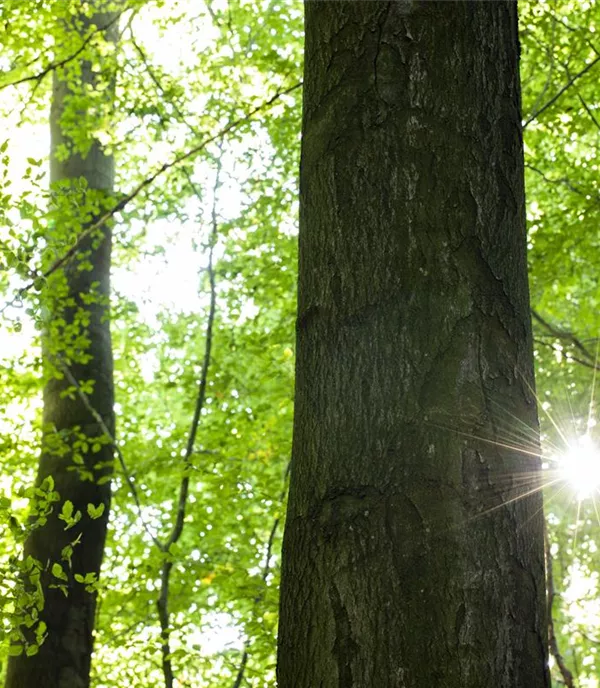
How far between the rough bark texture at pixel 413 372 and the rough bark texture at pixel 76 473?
3.39 metres

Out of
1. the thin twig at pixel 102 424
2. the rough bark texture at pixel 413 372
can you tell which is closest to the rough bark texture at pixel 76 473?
the thin twig at pixel 102 424

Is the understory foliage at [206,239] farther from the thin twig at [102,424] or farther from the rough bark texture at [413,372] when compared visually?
the rough bark texture at [413,372]

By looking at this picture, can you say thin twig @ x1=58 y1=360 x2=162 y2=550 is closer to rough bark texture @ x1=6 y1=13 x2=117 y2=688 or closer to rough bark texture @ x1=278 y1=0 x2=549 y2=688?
rough bark texture @ x1=6 y1=13 x2=117 y2=688

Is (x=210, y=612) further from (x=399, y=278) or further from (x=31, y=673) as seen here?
(x=399, y=278)

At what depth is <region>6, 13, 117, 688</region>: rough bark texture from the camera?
5438mm

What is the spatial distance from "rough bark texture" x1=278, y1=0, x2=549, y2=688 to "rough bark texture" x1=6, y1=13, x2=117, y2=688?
339cm

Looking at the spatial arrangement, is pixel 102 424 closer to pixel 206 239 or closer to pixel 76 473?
pixel 76 473

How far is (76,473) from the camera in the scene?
6.11m

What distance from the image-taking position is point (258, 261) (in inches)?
331

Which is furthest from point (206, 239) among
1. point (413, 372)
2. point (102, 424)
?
point (413, 372)

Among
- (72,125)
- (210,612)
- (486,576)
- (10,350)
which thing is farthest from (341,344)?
(10,350)

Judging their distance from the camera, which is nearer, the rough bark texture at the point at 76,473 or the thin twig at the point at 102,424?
the rough bark texture at the point at 76,473

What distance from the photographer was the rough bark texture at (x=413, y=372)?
139 cm

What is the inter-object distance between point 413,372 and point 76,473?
5.04 meters
